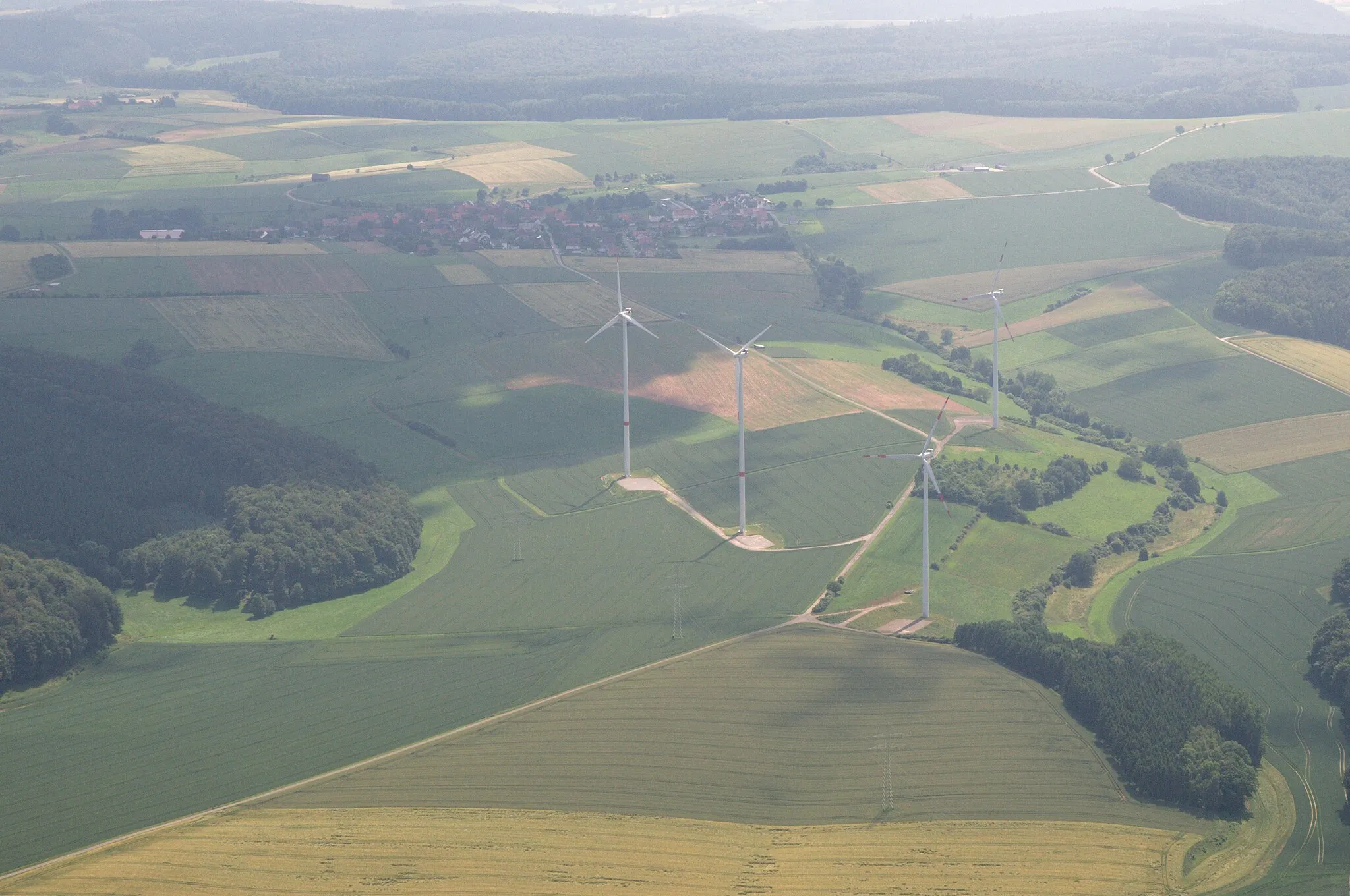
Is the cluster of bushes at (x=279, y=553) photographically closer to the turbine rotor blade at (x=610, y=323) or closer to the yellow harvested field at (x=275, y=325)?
the turbine rotor blade at (x=610, y=323)

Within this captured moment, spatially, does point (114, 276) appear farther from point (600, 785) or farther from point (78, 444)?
point (600, 785)

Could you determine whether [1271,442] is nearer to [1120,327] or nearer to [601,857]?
[1120,327]

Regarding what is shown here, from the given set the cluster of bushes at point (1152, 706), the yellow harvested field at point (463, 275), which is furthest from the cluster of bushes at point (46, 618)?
the yellow harvested field at point (463, 275)

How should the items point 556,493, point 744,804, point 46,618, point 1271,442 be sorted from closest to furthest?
point 744,804 → point 46,618 → point 556,493 → point 1271,442

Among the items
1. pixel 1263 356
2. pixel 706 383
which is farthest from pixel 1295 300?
pixel 706 383

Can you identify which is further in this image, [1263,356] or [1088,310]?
[1088,310]

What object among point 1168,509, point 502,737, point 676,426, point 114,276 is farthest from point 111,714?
point 114,276
